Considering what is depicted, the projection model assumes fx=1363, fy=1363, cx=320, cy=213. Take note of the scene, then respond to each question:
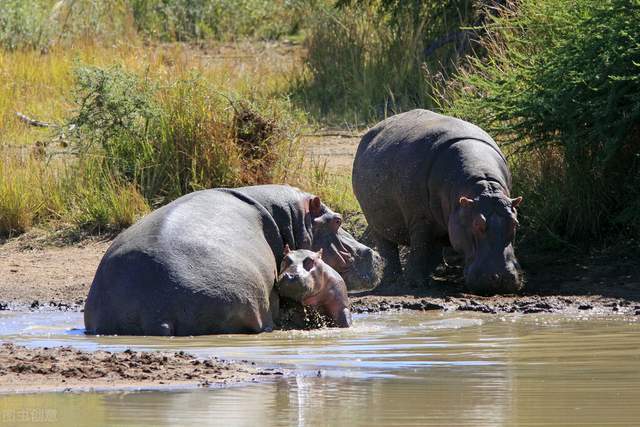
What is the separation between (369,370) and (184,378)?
0.90 meters

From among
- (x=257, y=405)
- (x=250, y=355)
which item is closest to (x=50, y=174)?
(x=250, y=355)

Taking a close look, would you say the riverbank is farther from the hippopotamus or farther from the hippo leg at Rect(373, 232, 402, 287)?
→ the hippopotamus

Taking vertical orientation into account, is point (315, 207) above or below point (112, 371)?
above

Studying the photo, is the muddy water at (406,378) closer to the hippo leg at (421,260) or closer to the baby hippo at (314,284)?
the baby hippo at (314,284)

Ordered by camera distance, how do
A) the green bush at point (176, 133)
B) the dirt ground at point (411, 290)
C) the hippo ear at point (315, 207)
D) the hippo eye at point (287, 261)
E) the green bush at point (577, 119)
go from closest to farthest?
the dirt ground at point (411, 290) → the hippo eye at point (287, 261) → the hippo ear at point (315, 207) → the green bush at point (577, 119) → the green bush at point (176, 133)

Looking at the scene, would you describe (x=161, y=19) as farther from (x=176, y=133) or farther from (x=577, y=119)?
(x=577, y=119)

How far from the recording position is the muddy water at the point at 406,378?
523 cm

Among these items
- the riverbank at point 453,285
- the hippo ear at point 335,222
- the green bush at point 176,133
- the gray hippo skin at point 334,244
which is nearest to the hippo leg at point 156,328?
the gray hippo skin at point 334,244

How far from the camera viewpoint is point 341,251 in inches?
354

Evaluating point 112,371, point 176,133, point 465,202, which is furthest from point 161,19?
point 112,371

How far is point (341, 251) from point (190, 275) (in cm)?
163

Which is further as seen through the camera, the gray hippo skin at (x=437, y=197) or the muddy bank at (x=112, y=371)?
the gray hippo skin at (x=437, y=197)

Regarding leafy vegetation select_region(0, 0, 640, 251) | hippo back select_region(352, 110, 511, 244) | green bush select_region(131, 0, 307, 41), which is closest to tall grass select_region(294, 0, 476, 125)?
leafy vegetation select_region(0, 0, 640, 251)

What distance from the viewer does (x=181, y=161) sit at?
12289 millimetres
